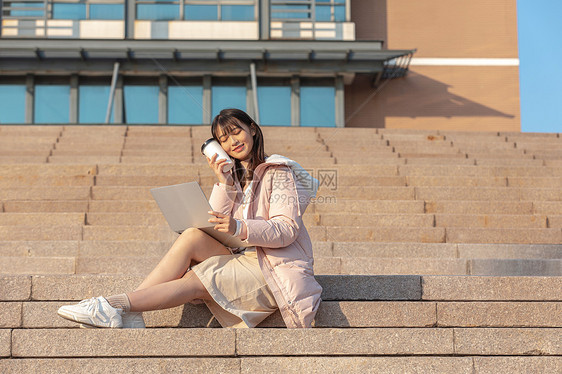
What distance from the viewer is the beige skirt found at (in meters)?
3.34

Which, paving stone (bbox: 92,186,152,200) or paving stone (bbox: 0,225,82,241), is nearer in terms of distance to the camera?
paving stone (bbox: 0,225,82,241)

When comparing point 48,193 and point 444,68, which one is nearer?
point 48,193

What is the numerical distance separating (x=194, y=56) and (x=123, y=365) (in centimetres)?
1323

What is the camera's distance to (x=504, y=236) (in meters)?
6.02

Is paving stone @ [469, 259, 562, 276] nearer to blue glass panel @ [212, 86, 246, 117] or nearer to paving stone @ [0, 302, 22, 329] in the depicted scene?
paving stone @ [0, 302, 22, 329]

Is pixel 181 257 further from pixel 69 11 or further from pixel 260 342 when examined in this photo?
pixel 69 11

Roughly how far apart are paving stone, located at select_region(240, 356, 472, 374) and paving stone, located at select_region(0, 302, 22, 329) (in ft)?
4.32

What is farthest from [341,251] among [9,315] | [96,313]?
[9,315]

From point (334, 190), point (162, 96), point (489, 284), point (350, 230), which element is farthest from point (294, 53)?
point (489, 284)

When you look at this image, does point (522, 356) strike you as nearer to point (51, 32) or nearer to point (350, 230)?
point (350, 230)

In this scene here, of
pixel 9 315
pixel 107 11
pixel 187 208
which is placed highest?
pixel 107 11

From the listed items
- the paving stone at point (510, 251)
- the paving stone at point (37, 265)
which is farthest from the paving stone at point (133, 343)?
the paving stone at point (510, 251)

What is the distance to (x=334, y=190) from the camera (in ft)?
23.0

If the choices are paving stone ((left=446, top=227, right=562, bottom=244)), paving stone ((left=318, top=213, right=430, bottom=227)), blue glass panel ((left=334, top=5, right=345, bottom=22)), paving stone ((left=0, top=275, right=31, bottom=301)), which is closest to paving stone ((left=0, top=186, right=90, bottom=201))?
paving stone ((left=318, top=213, right=430, bottom=227))
